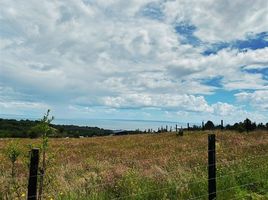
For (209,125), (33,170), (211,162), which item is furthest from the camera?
(209,125)

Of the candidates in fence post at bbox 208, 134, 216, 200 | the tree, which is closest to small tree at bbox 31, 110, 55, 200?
fence post at bbox 208, 134, 216, 200

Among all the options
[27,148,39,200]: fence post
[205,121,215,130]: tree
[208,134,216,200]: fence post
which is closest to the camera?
[27,148,39,200]: fence post

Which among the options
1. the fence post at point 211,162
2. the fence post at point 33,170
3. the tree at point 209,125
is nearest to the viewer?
the fence post at point 33,170

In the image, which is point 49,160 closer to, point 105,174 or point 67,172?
point 105,174

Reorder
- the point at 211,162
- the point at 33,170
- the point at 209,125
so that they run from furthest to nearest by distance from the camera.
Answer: the point at 209,125 → the point at 211,162 → the point at 33,170

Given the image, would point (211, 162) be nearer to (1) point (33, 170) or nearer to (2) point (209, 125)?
(1) point (33, 170)

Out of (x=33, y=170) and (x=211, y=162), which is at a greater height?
(x=211, y=162)

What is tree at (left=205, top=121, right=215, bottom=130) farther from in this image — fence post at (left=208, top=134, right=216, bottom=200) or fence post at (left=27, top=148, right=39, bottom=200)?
fence post at (left=27, top=148, right=39, bottom=200)

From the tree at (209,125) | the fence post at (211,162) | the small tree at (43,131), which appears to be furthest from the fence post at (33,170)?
the tree at (209,125)

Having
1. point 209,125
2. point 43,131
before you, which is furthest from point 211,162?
point 209,125

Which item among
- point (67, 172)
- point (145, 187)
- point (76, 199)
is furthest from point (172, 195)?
point (67, 172)

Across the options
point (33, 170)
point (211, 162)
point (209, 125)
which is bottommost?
point (33, 170)

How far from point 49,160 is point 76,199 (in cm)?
214

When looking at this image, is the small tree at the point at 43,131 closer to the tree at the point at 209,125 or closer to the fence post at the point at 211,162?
the fence post at the point at 211,162
